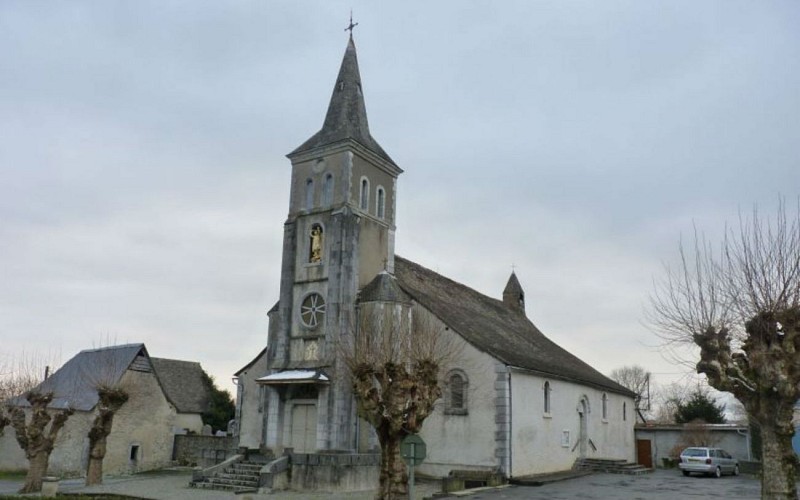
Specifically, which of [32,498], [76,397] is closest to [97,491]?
[32,498]

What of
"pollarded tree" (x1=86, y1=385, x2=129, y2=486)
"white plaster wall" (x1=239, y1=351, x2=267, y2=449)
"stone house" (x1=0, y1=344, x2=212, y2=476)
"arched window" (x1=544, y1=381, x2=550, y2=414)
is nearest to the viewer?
"pollarded tree" (x1=86, y1=385, x2=129, y2=486)

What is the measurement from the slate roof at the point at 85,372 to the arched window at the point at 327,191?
14310mm

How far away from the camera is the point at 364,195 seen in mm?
28453

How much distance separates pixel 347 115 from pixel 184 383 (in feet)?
85.6

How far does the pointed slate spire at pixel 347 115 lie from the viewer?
28.5m

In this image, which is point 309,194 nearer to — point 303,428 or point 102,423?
point 303,428

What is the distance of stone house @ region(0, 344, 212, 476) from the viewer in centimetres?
3297

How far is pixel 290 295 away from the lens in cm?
2777

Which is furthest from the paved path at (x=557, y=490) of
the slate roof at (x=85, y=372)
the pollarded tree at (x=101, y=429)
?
the slate roof at (x=85, y=372)

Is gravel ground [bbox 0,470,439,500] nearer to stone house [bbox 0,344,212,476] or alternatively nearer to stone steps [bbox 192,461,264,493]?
stone steps [bbox 192,461,264,493]

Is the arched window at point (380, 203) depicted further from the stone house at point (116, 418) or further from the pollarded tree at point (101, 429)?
the stone house at point (116, 418)

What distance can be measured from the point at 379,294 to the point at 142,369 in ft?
58.4

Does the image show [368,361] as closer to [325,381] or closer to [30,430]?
[325,381]

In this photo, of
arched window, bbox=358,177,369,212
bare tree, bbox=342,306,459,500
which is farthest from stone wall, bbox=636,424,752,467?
bare tree, bbox=342,306,459,500
